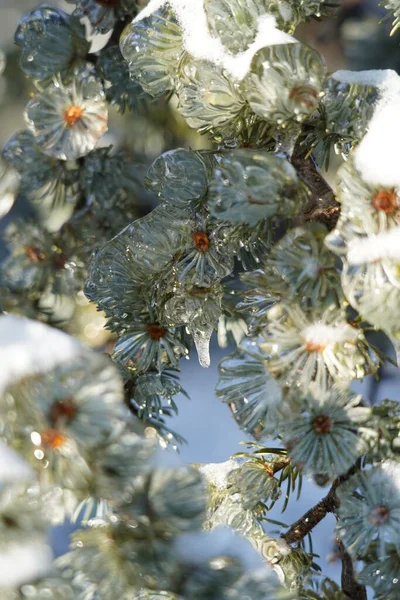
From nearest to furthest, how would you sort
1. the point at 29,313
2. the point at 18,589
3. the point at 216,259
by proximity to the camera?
the point at 18,589 < the point at 216,259 < the point at 29,313

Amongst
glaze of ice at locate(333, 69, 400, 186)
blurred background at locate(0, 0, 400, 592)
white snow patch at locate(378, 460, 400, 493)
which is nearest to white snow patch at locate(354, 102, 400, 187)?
glaze of ice at locate(333, 69, 400, 186)

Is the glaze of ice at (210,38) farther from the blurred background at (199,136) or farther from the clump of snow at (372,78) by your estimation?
the blurred background at (199,136)

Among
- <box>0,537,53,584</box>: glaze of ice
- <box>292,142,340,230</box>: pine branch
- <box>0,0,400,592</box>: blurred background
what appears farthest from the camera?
<box>0,0,400,592</box>: blurred background

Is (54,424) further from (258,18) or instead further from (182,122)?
(182,122)

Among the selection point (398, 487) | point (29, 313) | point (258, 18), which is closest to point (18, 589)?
point (398, 487)

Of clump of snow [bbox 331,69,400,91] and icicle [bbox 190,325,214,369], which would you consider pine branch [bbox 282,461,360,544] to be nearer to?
icicle [bbox 190,325,214,369]

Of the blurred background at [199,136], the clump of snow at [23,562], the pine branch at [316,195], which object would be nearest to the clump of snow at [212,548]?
the clump of snow at [23,562]

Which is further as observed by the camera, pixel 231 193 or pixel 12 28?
pixel 12 28
